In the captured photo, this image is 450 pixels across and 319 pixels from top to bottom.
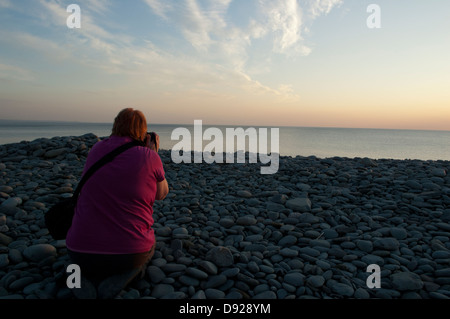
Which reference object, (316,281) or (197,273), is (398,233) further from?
(197,273)

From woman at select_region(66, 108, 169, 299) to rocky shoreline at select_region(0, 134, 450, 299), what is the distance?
0.27 metres

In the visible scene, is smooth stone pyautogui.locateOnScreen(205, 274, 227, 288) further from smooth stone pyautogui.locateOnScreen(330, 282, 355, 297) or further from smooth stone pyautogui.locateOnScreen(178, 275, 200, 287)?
smooth stone pyautogui.locateOnScreen(330, 282, 355, 297)

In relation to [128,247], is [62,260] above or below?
A: below

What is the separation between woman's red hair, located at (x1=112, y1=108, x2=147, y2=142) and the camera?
2.90 metres

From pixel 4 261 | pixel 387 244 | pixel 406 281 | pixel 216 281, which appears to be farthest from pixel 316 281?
pixel 4 261

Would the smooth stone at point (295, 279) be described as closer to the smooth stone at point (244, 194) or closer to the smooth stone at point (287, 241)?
the smooth stone at point (287, 241)

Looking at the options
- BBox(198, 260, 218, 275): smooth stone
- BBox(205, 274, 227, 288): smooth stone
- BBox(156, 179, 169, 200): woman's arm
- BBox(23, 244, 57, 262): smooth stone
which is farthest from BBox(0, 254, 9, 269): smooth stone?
BBox(205, 274, 227, 288): smooth stone

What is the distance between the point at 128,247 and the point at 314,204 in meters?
3.57

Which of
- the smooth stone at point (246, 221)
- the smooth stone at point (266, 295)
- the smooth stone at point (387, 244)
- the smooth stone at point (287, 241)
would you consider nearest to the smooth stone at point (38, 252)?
the smooth stone at point (266, 295)

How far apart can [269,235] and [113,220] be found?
229cm

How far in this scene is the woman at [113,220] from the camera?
8.70 feet

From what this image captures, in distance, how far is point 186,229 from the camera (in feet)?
14.0
